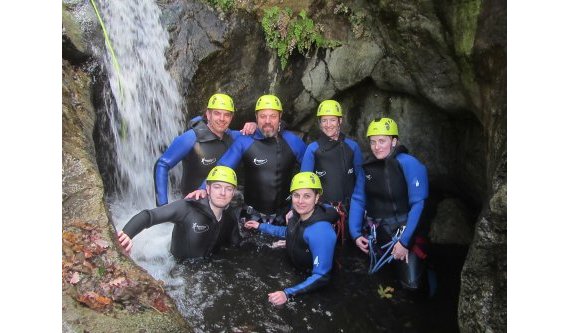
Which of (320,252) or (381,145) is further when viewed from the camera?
(381,145)

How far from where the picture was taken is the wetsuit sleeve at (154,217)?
18.3 feet

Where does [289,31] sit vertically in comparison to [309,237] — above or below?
above

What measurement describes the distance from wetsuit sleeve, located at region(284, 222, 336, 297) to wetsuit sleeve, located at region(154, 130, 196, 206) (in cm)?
242

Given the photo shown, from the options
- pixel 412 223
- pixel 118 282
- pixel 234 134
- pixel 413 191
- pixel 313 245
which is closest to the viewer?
pixel 118 282

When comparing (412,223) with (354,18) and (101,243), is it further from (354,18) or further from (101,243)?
(354,18)

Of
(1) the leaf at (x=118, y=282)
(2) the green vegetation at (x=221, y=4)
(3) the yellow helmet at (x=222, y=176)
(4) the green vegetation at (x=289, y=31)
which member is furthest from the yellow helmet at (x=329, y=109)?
(1) the leaf at (x=118, y=282)

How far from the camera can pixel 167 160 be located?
23.7ft

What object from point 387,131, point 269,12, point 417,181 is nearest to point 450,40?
point 387,131

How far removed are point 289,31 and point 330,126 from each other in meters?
2.37

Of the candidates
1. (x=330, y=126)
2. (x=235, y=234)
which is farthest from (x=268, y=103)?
(x=235, y=234)

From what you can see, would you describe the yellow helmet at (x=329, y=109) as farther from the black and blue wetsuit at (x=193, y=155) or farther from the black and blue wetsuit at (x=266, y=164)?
the black and blue wetsuit at (x=193, y=155)

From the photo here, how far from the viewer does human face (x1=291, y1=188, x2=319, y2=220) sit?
6141mm

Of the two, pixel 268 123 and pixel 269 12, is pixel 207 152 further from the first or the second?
pixel 269 12

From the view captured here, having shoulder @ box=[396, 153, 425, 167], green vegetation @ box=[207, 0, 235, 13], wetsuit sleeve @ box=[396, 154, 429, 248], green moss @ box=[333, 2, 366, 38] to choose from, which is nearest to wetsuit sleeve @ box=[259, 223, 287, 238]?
wetsuit sleeve @ box=[396, 154, 429, 248]
